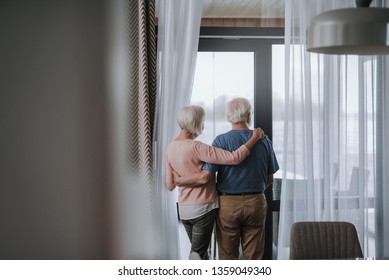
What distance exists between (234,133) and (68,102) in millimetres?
914

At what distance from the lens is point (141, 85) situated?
318 cm

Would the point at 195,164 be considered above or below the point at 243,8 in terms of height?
below

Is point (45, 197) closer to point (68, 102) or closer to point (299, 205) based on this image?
point (68, 102)

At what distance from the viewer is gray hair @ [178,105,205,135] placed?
9.96 ft

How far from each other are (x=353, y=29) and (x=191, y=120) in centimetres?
147

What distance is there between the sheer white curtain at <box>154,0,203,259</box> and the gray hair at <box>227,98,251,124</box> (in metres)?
0.26

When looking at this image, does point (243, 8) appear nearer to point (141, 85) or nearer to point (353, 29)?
point (141, 85)

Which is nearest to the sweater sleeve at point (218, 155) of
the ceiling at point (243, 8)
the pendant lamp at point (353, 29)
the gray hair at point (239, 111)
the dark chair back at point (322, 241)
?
the gray hair at point (239, 111)

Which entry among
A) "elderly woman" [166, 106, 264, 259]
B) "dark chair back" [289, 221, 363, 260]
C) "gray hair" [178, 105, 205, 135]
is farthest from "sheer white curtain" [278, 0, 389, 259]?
"dark chair back" [289, 221, 363, 260]

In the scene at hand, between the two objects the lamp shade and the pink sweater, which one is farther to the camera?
the pink sweater

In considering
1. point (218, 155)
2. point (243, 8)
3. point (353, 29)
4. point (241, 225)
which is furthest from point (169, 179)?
point (353, 29)

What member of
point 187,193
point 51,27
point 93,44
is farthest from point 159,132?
point 51,27

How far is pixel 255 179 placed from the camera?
3.05 m

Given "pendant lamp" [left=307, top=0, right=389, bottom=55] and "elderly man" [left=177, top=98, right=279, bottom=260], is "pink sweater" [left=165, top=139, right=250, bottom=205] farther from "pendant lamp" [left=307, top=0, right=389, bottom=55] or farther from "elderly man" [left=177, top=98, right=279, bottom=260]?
"pendant lamp" [left=307, top=0, right=389, bottom=55]
